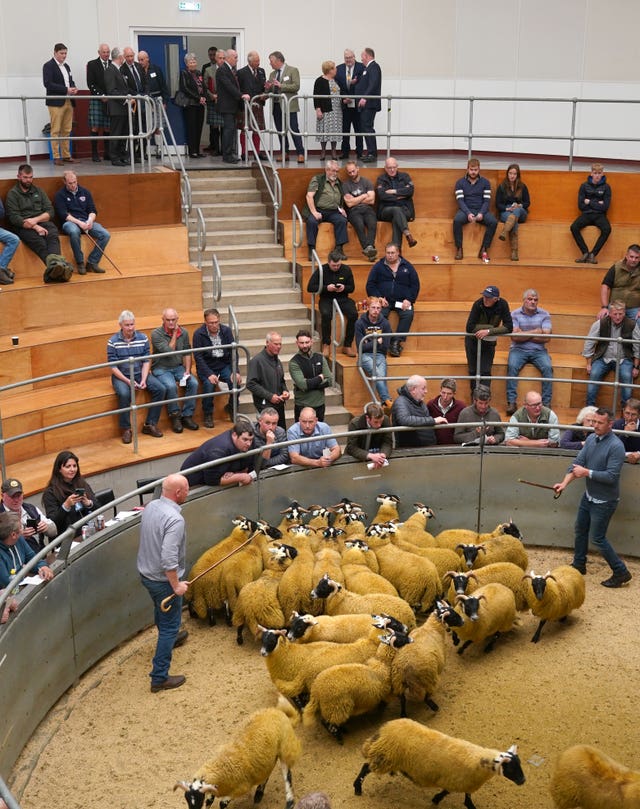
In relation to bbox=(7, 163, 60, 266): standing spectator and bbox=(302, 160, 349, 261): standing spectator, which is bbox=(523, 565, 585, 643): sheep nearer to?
bbox=(302, 160, 349, 261): standing spectator

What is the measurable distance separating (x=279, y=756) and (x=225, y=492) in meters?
3.48

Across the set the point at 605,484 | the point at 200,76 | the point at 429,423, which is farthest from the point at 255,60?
the point at 605,484

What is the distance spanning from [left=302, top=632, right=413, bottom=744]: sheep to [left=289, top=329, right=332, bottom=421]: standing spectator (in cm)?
495

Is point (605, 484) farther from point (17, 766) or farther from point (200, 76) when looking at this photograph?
point (200, 76)

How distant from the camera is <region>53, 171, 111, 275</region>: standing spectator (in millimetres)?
14328

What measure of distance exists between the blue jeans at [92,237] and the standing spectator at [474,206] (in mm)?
5481

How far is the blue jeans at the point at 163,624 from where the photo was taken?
28.1 feet

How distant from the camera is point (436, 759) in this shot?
22.7 ft

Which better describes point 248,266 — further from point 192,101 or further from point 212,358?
point 192,101

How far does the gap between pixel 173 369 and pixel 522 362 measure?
4741mm

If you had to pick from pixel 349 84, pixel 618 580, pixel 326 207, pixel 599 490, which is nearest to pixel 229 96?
pixel 349 84

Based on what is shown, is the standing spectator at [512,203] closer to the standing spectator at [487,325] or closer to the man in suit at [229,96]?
the standing spectator at [487,325]

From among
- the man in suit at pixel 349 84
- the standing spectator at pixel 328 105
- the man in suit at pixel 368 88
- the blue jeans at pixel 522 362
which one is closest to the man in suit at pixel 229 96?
the standing spectator at pixel 328 105

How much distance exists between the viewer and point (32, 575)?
820cm
